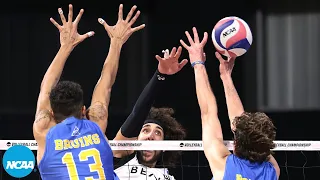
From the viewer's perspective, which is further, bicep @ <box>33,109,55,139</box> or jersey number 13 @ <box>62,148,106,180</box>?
bicep @ <box>33,109,55,139</box>

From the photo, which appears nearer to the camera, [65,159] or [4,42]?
[65,159]

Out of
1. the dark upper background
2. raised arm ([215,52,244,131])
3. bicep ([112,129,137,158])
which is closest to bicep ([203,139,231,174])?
raised arm ([215,52,244,131])

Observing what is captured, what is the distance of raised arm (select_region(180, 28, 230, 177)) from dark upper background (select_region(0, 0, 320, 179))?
443 cm

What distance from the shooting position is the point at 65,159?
481 centimetres

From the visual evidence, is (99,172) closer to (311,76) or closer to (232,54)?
(232,54)

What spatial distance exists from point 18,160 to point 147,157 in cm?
122

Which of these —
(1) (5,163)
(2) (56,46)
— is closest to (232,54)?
(1) (5,163)

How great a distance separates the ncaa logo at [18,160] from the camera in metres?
6.55

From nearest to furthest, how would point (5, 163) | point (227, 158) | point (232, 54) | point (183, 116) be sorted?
point (227, 158) → point (232, 54) → point (5, 163) → point (183, 116)

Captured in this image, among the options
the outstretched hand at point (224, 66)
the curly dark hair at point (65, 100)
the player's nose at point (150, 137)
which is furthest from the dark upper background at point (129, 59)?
the curly dark hair at point (65, 100)

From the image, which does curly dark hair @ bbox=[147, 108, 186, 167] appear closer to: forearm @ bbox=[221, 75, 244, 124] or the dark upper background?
forearm @ bbox=[221, 75, 244, 124]

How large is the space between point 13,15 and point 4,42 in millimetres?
406

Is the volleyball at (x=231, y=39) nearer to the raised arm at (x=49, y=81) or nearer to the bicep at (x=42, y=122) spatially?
the raised arm at (x=49, y=81)

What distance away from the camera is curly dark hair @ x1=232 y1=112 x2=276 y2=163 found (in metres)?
4.77
